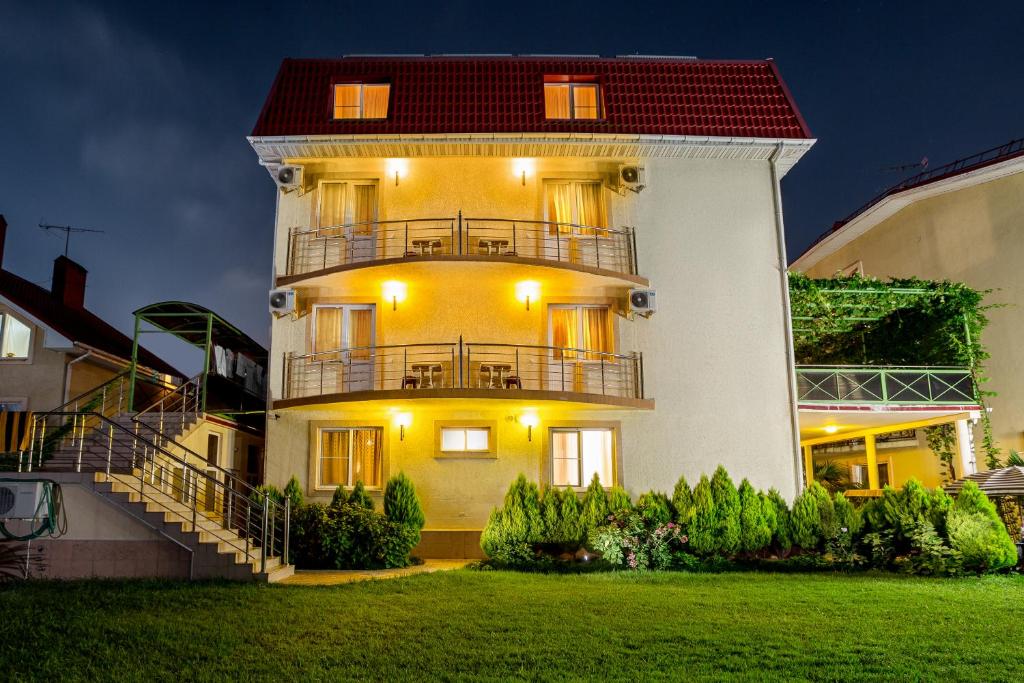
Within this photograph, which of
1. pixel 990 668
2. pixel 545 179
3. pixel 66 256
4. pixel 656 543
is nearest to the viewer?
pixel 990 668

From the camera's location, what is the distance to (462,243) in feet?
56.1

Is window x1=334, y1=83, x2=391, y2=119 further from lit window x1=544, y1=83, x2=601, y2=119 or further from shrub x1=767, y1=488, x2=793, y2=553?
shrub x1=767, y1=488, x2=793, y2=553

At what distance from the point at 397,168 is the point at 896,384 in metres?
12.1

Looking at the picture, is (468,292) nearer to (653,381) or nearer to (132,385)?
(653,381)

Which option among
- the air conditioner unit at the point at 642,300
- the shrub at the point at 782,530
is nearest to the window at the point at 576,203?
the air conditioner unit at the point at 642,300

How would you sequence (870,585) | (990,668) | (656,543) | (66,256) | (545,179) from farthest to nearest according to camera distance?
1. (66,256)
2. (545,179)
3. (656,543)
4. (870,585)
5. (990,668)

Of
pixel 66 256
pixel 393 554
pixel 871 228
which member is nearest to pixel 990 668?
pixel 393 554

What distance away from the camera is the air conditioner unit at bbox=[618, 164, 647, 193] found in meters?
17.3

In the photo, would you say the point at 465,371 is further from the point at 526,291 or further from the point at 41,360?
the point at 41,360

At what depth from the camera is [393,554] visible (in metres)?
14.0

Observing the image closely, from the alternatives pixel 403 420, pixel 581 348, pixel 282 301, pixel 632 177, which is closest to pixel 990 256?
pixel 632 177

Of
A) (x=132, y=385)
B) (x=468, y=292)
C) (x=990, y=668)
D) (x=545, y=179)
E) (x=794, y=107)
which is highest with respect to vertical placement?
(x=794, y=107)

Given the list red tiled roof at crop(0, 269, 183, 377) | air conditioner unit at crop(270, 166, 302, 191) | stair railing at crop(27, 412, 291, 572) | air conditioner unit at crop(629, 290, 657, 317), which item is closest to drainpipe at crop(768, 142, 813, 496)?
air conditioner unit at crop(629, 290, 657, 317)

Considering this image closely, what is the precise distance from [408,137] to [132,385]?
7452 millimetres
